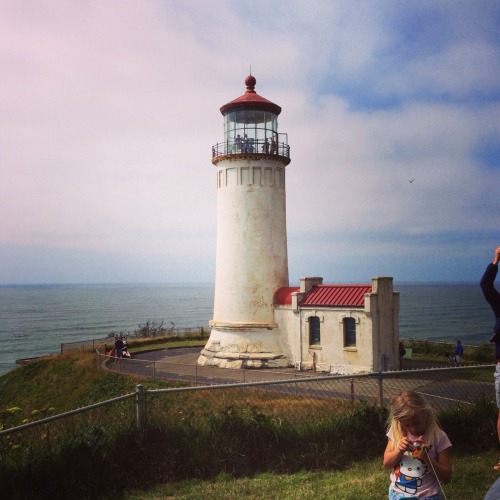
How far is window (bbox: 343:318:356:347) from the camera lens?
21.5 metres

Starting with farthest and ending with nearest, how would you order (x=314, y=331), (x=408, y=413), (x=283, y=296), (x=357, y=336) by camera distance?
(x=283, y=296) < (x=314, y=331) < (x=357, y=336) < (x=408, y=413)

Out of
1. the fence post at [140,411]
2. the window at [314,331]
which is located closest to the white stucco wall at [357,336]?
the window at [314,331]

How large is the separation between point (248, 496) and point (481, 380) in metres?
14.6

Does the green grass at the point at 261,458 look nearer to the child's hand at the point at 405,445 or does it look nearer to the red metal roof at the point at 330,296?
the child's hand at the point at 405,445

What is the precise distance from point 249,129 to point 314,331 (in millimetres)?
10454

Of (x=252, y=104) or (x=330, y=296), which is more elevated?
(x=252, y=104)

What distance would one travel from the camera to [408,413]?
4.09 metres

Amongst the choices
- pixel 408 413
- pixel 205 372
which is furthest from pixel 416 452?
pixel 205 372

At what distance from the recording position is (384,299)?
21.3m

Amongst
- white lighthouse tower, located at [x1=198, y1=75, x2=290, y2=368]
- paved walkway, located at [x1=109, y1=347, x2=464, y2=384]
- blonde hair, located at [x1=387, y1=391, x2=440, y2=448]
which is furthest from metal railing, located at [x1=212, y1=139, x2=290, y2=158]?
blonde hair, located at [x1=387, y1=391, x2=440, y2=448]

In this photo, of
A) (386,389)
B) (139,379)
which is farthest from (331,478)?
(139,379)

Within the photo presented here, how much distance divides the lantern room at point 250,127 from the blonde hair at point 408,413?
20814mm

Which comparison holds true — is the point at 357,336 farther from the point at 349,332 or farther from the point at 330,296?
the point at 330,296

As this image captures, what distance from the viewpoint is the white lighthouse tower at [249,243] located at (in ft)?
78.1
